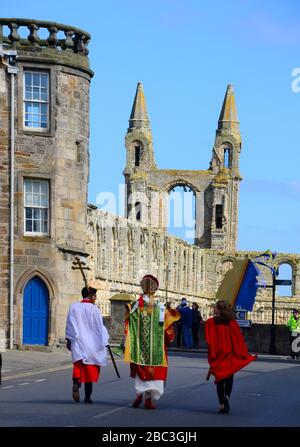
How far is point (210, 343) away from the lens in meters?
18.6

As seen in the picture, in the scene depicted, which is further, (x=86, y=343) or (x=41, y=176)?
(x=41, y=176)

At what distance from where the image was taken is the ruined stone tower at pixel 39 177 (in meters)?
36.6

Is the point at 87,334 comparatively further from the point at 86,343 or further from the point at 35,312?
the point at 35,312

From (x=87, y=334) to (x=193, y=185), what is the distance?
99.5m

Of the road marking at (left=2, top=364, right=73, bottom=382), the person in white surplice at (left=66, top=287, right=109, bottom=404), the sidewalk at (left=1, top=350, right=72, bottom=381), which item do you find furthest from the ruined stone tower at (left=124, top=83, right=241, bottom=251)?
the person in white surplice at (left=66, top=287, right=109, bottom=404)

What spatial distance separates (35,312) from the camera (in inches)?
1449

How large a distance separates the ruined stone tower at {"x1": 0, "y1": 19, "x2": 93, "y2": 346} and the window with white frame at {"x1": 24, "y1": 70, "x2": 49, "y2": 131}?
1.1 inches

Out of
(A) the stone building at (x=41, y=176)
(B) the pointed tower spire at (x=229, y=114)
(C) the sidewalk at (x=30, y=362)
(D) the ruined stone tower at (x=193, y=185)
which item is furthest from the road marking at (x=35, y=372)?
(B) the pointed tower spire at (x=229, y=114)

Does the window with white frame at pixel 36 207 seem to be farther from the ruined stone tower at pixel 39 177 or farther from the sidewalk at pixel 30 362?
the sidewalk at pixel 30 362

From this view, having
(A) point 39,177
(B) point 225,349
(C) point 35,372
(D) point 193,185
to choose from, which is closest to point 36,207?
(A) point 39,177

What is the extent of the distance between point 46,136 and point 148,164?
8281 cm

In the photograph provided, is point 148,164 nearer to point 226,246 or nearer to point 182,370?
point 226,246

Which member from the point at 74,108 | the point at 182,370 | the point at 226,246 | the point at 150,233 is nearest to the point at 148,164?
the point at 226,246

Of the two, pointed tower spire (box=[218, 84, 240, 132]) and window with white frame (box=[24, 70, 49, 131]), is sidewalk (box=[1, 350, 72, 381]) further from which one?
pointed tower spire (box=[218, 84, 240, 132])
